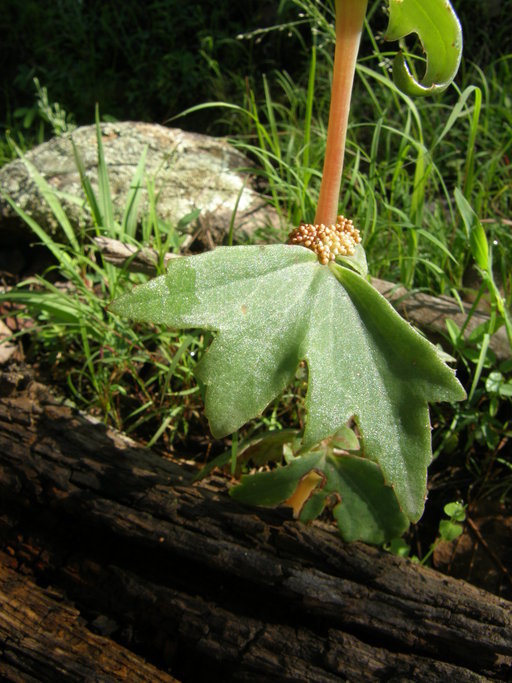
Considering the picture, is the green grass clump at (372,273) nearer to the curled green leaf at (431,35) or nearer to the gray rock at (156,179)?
the gray rock at (156,179)

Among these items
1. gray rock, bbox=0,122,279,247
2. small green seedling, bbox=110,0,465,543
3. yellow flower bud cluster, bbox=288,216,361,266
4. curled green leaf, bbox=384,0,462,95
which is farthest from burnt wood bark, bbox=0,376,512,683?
gray rock, bbox=0,122,279,247

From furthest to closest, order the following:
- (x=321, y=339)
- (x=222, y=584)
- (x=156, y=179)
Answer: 1. (x=156, y=179)
2. (x=222, y=584)
3. (x=321, y=339)

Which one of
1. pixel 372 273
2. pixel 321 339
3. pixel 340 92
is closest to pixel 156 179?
pixel 372 273

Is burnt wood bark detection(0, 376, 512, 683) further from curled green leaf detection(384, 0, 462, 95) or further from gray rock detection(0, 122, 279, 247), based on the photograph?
gray rock detection(0, 122, 279, 247)

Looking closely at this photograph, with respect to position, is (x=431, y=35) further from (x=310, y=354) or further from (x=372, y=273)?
(x=372, y=273)

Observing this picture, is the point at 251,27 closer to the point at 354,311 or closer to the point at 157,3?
the point at 157,3
